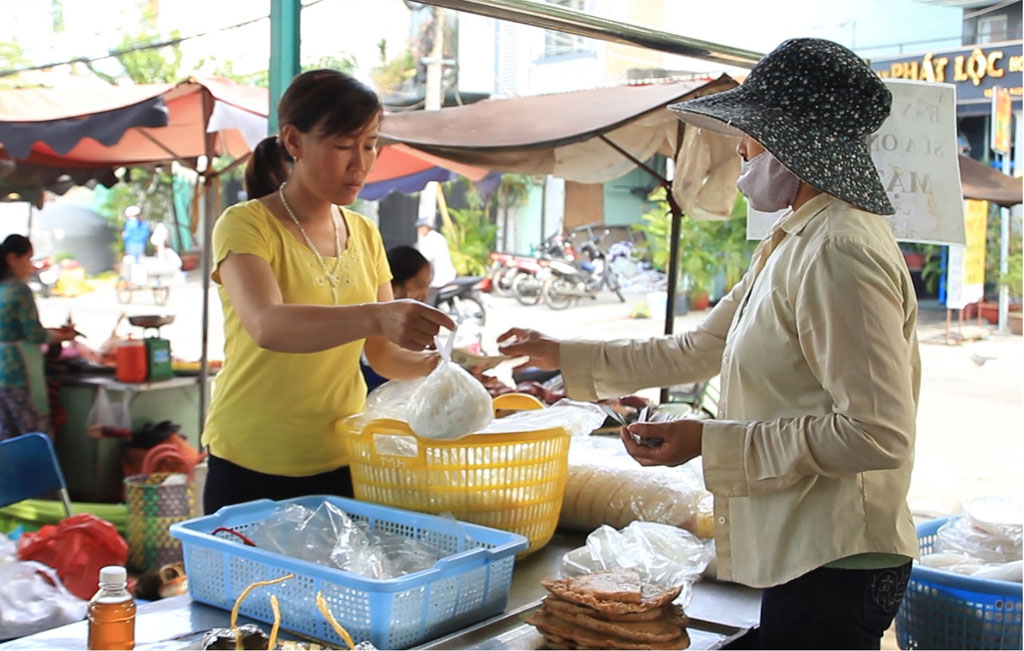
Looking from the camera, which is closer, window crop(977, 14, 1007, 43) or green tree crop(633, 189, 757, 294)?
window crop(977, 14, 1007, 43)

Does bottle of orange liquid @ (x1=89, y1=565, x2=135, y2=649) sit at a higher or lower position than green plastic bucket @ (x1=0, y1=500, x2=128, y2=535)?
higher

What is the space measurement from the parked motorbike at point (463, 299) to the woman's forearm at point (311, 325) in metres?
8.85

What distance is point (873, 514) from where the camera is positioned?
1.50 meters

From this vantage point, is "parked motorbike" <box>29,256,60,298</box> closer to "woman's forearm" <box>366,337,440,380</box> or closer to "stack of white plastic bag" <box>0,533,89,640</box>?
"stack of white plastic bag" <box>0,533,89,640</box>

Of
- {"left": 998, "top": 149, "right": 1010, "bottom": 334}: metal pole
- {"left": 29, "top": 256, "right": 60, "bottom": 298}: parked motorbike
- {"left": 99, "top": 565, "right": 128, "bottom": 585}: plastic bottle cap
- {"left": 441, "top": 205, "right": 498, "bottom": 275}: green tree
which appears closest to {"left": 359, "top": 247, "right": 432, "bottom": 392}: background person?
{"left": 99, "top": 565, "right": 128, "bottom": 585}: plastic bottle cap

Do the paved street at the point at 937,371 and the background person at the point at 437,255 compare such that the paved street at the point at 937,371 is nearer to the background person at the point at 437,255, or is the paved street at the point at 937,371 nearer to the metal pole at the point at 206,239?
the background person at the point at 437,255

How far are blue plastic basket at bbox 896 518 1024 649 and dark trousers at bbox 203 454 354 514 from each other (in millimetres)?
1325

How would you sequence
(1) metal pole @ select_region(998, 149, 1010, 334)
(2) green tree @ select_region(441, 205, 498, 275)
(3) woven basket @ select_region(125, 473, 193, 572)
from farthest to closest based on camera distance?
(2) green tree @ select_region(441, 205, 498, 275), (1) metal pole @ select_region(998, 149, 1010, 334), (3) woven basket @ select_region(125, 473, 193, 572)

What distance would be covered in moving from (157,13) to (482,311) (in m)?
8.95

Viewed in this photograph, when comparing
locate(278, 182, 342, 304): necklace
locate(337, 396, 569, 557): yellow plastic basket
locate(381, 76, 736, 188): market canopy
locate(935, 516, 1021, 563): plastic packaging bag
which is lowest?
locate(935, 516, 1021, 563): plastic packaging bag

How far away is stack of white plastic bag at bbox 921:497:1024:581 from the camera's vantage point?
2320mm

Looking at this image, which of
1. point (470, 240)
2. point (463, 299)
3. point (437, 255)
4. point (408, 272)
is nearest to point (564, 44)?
point (470, 240)

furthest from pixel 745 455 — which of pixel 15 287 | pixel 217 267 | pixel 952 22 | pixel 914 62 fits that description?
pixel 952 22

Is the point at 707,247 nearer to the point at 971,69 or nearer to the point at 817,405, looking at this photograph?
the point at 971,69
